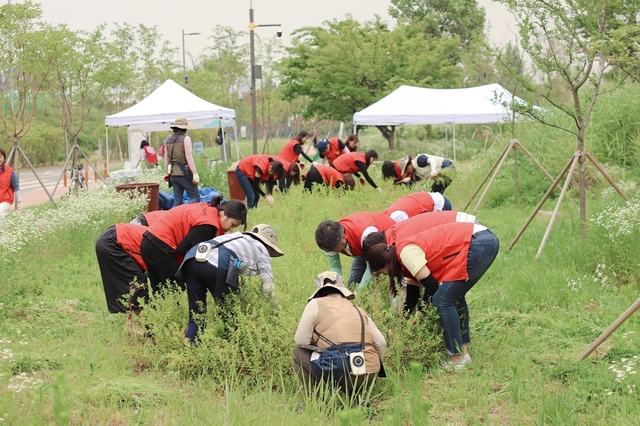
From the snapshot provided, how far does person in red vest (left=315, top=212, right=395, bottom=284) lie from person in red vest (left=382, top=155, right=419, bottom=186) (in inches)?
219

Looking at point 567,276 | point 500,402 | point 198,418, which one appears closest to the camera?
point 198,418

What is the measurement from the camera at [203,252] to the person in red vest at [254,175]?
649 cm

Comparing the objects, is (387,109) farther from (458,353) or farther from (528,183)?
(458,353)

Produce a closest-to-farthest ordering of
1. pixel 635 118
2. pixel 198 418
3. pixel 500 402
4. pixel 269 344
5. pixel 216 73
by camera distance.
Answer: pixel 198 418 → pixel 500 402 → pixel 269 344 → pixel 635 118 → pixel 216 73

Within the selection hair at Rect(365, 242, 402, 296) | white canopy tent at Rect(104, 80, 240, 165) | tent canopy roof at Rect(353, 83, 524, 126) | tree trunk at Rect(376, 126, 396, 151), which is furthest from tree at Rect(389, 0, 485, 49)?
hair at Rect(365, 242, 402, 296)

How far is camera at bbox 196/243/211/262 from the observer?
16.7ft

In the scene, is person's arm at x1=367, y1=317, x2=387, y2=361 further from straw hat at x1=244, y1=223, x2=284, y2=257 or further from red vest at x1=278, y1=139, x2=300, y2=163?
red vest at x1=278, y1=139, x2=300, y2=163

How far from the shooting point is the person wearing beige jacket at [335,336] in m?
4.43

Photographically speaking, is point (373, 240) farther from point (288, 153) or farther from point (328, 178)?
point (288, 153)

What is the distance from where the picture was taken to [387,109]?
2052 cm

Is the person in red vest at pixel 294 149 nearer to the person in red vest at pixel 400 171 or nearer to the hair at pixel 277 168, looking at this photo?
the hair at pixel 277 168

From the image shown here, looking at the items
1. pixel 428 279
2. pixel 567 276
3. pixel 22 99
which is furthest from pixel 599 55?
pixel 22 99

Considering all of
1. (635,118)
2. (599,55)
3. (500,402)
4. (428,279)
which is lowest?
(500,402)

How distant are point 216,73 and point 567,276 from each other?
34707 mm
